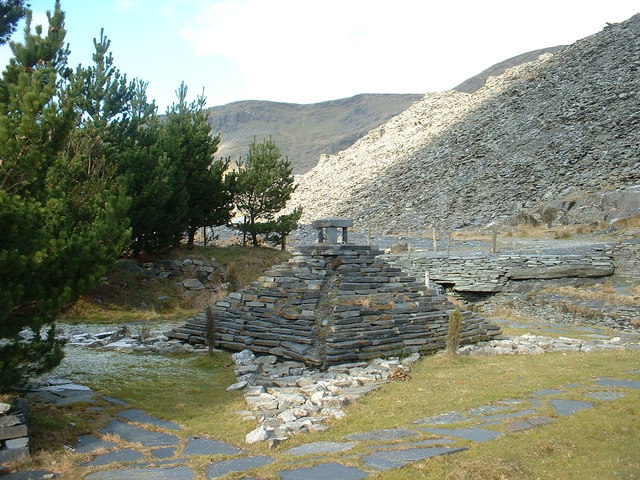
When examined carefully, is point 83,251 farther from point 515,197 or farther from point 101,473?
point 515,197

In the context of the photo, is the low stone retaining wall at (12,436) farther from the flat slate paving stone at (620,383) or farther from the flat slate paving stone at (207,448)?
the flat slate paving stone at (620,383)

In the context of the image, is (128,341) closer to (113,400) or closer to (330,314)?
(113,400)

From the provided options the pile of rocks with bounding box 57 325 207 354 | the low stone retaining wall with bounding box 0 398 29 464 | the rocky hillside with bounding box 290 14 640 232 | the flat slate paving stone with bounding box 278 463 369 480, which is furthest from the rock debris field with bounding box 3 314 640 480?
the rocky hillside with bounding box 290 14 640 232

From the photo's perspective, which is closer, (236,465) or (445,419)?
(236,465)

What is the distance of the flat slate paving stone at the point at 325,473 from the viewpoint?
214 inches

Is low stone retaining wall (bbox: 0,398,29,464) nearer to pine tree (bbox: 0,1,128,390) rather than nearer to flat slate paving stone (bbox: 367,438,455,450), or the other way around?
pine tree (bbox: 0,1,128,390)

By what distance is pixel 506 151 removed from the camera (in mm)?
43188

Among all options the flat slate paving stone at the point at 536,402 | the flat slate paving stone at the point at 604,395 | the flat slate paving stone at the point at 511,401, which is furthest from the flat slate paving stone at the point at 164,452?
the flat slate paving stone at the point at 604,395

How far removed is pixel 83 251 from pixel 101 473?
2.68 meters

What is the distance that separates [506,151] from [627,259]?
23144 millimetres

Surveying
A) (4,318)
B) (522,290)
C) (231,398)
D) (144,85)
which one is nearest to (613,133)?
(522,290)

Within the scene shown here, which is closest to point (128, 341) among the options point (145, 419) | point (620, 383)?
point (145, 419)

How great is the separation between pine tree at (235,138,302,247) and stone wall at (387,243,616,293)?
22.5ft

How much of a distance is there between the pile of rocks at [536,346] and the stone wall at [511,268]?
24.4 ft
